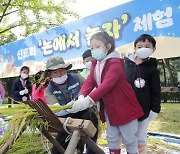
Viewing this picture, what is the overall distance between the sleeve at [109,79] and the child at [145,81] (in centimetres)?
44

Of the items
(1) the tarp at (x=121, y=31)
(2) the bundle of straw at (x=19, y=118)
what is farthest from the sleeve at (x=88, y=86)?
(1) the tarp at (x=121, y=31)

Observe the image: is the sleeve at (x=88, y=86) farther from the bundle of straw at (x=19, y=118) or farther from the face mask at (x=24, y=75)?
the face mask at (x=24, y=75)

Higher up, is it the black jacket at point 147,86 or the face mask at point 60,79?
the face mask at point 60,79

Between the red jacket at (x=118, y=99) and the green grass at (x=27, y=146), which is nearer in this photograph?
the red jacket at (x=118, y=99)

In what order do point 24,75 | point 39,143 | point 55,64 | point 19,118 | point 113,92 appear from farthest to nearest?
point 24,75 → point 39,143 → point 55,64 → point 113,92 → point 19,118

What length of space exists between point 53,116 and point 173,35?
134 inches

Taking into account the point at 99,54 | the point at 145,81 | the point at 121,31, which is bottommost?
the point at 145,81

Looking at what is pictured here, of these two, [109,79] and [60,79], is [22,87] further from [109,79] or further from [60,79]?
[109,79]

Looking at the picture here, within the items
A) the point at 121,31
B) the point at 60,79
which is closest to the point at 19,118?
the point at 60,79

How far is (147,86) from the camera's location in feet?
8.15

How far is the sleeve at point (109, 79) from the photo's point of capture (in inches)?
74.6

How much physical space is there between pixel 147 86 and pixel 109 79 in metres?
0.61

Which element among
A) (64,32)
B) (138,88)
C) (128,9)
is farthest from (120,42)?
(138,88)

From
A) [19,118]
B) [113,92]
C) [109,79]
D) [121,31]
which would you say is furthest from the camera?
[121,31]
